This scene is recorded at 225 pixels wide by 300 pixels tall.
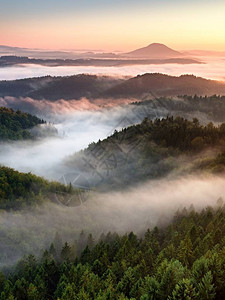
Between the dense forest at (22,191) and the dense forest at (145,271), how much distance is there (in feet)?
208

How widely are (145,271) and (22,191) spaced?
122002mm

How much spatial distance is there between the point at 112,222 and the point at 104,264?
79810mm

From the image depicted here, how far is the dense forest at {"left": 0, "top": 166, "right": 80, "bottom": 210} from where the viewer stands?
18026 cm

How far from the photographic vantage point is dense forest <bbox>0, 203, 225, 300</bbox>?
5545 centimetres

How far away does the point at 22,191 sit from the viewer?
608 ft

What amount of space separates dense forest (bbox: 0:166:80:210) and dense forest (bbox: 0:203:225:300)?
6348 cm

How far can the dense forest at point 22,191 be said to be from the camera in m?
180

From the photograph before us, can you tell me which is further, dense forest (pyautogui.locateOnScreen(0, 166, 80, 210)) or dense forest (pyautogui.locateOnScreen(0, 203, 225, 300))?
dense forest (pyautogui.locateOnScreen(0, 166, 80, 210))

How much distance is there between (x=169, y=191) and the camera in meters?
192

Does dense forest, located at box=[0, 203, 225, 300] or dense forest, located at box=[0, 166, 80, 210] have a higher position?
dense forest, located at box=[0, 203, 225, 300]

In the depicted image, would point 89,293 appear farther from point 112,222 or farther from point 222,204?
point 112,222

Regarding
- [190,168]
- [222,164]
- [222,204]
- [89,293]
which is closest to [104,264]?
[89,293]

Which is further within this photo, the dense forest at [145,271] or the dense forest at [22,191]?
the dense forest at [22,191]

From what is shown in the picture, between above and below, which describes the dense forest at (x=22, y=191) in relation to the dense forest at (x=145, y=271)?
below
